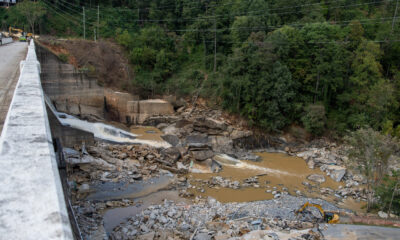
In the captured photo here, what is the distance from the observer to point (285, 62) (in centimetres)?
2327

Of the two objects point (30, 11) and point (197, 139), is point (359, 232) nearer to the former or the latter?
point (197, 139)

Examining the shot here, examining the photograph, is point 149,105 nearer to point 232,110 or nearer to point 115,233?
point 232,110

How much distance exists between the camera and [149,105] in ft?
80.0

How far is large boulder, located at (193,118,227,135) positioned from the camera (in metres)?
21.6

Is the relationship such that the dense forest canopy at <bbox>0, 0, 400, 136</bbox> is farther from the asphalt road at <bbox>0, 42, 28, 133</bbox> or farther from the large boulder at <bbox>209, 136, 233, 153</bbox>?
the asphalt road at <bbox>0, 42, 28, 133</bbox>

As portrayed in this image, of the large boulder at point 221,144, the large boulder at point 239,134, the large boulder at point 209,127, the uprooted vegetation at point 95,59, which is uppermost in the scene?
the uprooted vegetation at point 95,59

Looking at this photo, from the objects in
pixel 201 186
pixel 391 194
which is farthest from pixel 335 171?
pixel 201 186

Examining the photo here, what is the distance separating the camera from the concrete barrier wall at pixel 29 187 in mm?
1663

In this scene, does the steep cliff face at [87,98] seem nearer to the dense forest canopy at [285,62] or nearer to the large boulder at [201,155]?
the dense forest canopy at [285,62]

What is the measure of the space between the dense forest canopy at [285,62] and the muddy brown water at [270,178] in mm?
3733

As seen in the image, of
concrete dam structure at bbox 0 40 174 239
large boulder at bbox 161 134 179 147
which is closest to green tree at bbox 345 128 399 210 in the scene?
large boulder at bbox 161 134 179 147

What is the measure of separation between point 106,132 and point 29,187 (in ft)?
61.9

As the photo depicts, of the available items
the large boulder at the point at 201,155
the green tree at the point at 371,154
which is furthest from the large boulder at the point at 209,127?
the green tree at the point at 371,154

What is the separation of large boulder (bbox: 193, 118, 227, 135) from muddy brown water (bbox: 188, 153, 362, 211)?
146 inches
